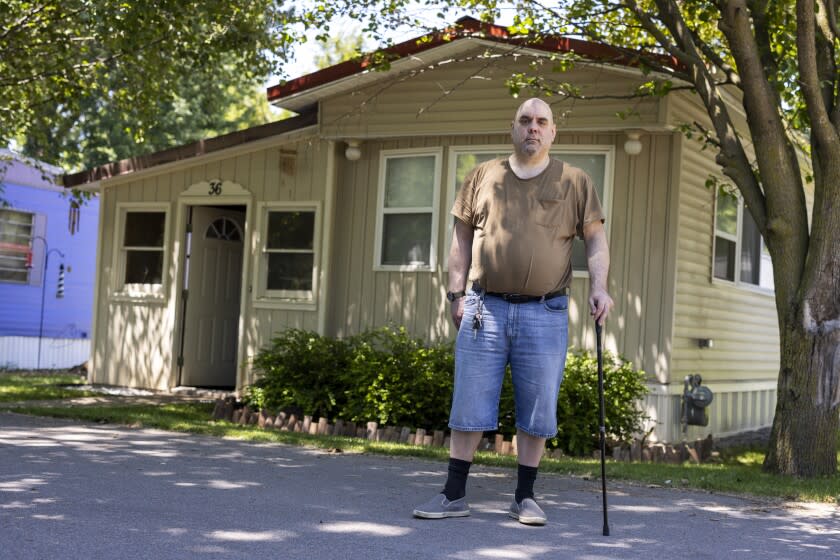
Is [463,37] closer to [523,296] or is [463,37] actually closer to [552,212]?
[552,212]

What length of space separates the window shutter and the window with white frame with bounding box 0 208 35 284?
6 cm

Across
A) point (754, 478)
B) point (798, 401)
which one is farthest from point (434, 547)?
point (798, 401)

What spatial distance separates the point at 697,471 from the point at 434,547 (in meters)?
3.71

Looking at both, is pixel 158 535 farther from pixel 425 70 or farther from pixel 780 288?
pixel 425 70

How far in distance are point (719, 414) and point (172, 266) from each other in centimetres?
685

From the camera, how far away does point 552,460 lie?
809 centimetres

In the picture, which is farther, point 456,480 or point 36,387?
point 36,387

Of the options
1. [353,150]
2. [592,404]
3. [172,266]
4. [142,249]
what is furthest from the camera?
[142,249]

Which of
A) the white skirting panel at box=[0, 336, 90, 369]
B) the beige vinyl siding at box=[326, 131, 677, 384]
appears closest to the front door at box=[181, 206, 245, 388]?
the beige vinyl siding at box=[326, 131, 677, 384]

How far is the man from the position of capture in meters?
5.34

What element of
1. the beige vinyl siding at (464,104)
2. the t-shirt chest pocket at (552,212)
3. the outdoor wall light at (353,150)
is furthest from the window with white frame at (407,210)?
the t-shirt chest pocket at (552,212)

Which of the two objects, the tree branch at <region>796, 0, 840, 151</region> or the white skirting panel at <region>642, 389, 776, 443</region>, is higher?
the tree branch at <region>796, 0, 840, 151</region>

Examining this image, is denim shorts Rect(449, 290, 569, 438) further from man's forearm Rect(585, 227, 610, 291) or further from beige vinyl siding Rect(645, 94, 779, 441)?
beige vinyl siding Rect(645, 94, 779, 441)

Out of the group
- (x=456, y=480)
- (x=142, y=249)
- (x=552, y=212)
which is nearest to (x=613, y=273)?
(x=552, y=212)
